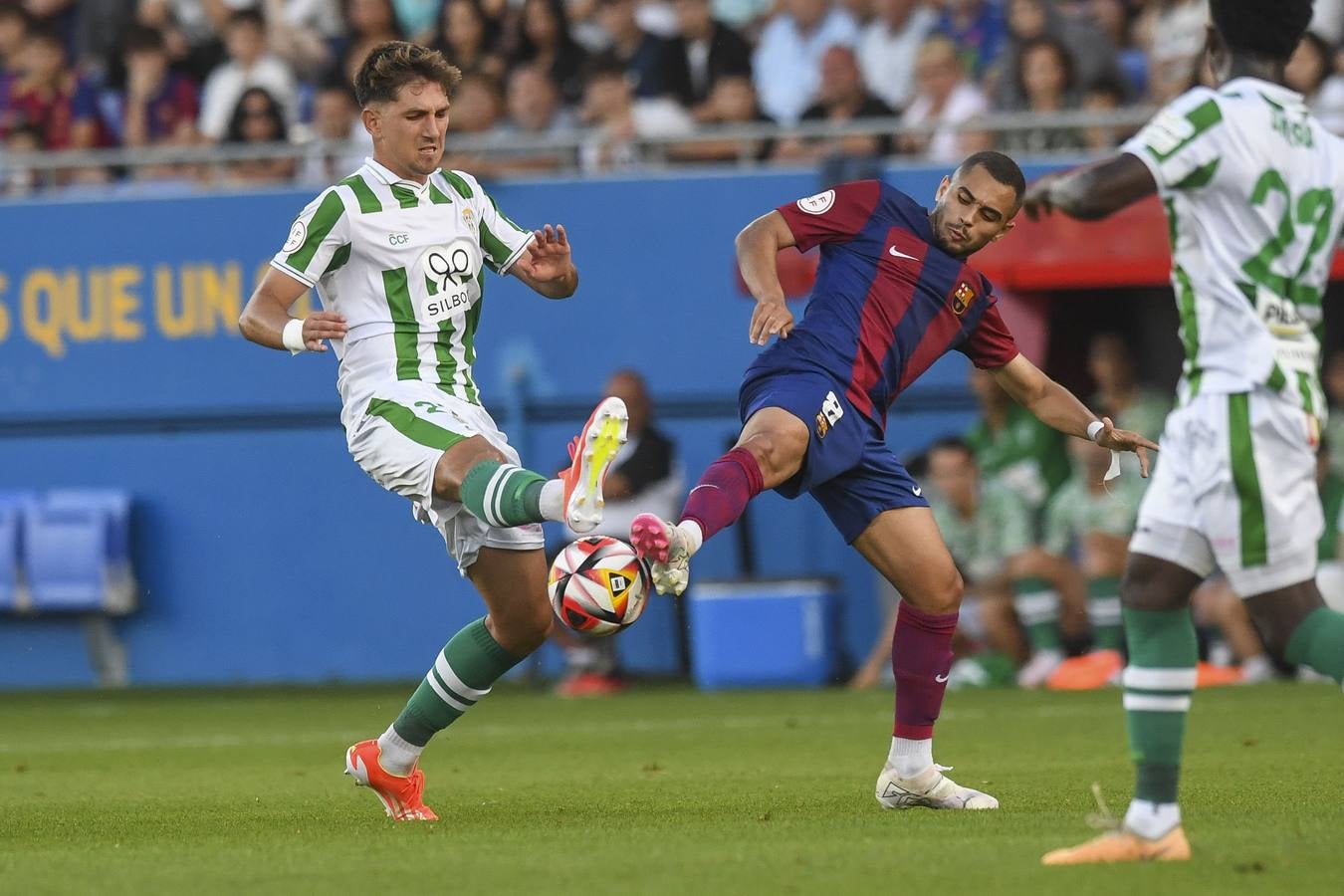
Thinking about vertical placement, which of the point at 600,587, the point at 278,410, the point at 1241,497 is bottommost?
the point at 278,410

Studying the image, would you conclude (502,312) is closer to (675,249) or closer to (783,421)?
(675,249)

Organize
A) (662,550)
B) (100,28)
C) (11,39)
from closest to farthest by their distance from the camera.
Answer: (662,550)
(11,39)
(100,28)

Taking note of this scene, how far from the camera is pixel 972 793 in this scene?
23.1 feet

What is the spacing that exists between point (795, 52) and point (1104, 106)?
271cm

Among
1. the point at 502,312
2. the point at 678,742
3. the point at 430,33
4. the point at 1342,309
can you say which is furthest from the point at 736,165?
the point at 678,742

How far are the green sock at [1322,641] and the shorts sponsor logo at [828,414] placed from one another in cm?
211

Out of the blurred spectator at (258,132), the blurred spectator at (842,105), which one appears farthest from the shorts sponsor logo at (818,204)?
the blurred spectator at (258,132)

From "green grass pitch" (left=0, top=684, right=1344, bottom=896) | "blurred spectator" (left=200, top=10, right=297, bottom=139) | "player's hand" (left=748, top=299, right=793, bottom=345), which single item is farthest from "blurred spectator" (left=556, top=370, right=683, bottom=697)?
"player's hand" (left=748, top=299, right=793, bottom=345)

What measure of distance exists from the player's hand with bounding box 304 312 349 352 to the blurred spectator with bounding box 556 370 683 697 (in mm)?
7640

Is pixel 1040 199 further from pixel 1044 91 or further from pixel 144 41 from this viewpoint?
pixel 144 41

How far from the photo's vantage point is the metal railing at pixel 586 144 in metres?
13.5

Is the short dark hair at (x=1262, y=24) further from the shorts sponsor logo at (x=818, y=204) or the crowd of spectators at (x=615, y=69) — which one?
the crowd of spectators at (x=615, y=69)

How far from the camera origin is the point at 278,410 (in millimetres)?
15836

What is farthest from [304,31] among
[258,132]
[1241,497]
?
[1241,497]
